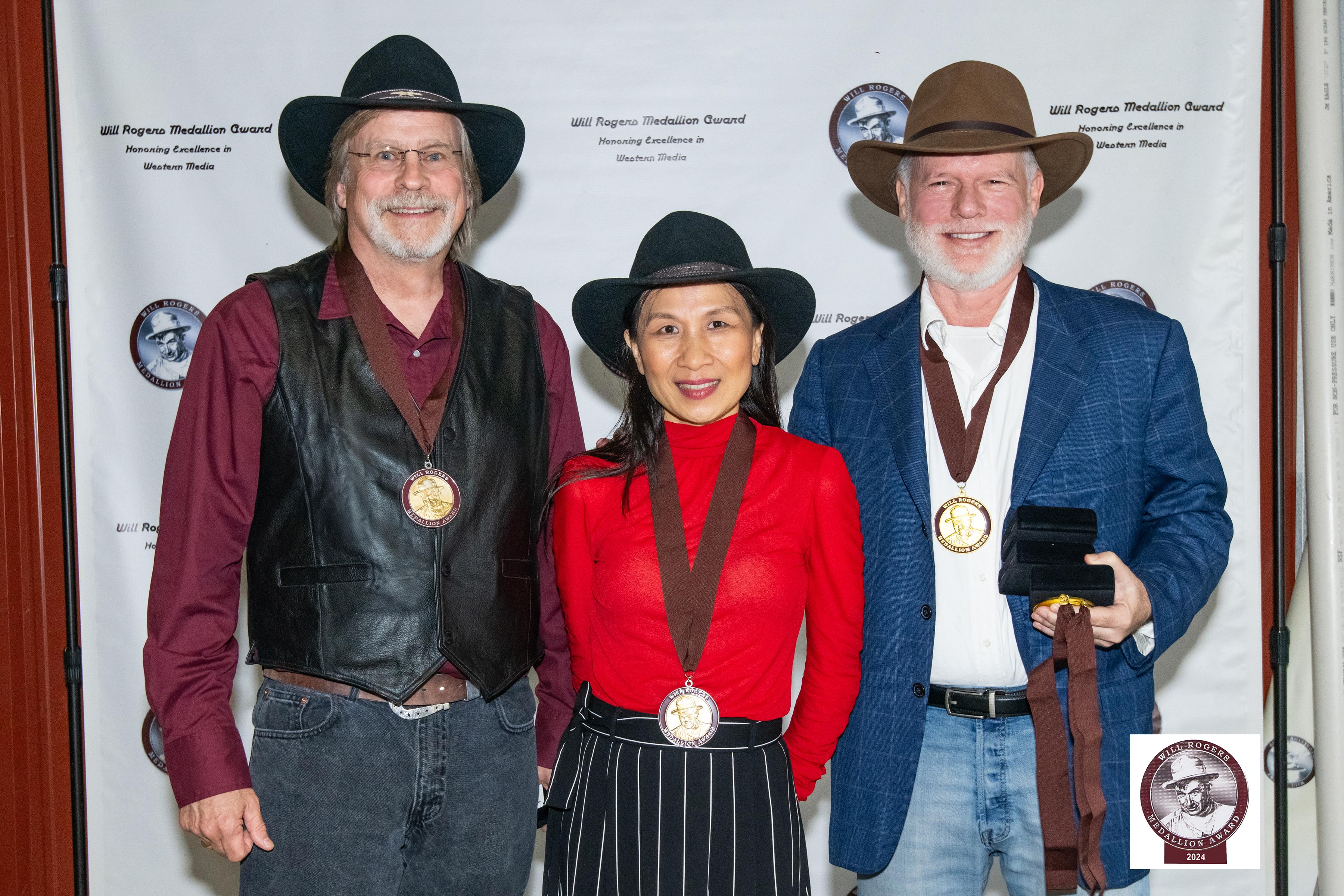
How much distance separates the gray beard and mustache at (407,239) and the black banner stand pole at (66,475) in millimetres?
1579

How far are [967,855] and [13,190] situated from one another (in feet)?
11.2

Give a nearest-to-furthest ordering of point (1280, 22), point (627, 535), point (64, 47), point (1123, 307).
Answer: point (627, 535) → point (1123, 307) → point (1280, 22) → point (64, 47)

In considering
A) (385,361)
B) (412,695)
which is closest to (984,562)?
(412,695)

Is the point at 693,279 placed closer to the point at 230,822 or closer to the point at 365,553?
the point at 365,553

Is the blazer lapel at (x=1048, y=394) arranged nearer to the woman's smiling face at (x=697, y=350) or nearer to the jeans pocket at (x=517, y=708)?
the woman's smiling face at (x=697, y=350)

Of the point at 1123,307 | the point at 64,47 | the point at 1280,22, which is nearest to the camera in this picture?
the point at 1123,307

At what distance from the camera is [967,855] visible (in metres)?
2.05

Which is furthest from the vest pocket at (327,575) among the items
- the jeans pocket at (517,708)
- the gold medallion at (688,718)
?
the gold medallion at (688,718)

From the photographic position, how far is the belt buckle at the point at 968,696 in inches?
79.3

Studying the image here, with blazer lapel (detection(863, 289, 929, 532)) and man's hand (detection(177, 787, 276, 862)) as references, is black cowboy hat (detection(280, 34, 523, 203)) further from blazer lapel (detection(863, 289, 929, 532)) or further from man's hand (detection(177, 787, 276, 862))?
man's hand (detection(177, 787, 276, 862))

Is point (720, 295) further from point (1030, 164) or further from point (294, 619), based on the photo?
point (294, 619)

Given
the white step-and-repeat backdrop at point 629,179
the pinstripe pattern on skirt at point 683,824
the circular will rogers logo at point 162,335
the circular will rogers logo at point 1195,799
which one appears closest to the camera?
the pinstripe pattern on skirt at point 683,824

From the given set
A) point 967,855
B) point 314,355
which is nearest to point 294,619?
point 314,355

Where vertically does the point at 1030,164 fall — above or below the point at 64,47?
below
